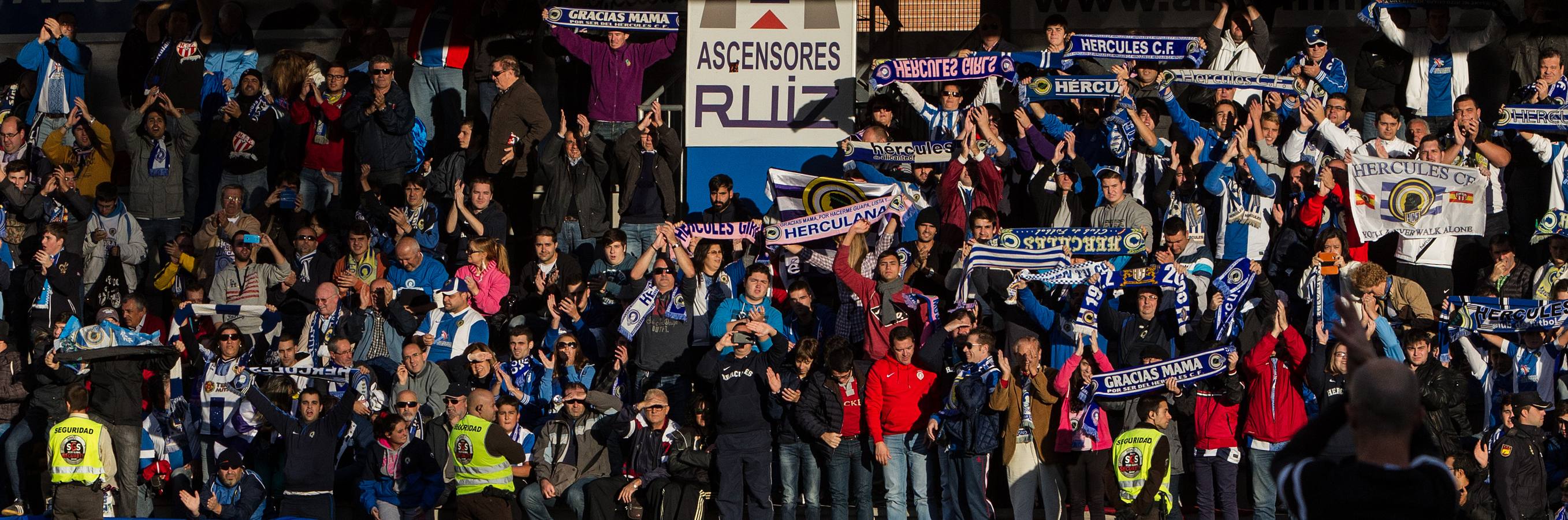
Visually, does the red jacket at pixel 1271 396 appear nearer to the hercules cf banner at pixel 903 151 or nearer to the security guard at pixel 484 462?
the hercules cf banner at pixel 903 151

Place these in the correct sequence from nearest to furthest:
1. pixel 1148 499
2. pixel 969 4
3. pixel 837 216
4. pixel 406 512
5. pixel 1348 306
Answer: pixel 1348 306 < pixel 1148 499 < pixel 406 512 < pixel 837 216 < pixel 969 4

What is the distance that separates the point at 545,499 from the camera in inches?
523

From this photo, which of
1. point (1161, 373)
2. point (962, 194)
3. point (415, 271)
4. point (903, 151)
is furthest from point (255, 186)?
point (1161, 373)

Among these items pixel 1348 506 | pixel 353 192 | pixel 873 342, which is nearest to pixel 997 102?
pixel 873 342

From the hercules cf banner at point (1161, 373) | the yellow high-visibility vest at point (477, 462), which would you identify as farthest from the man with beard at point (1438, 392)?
the yellow high-visibility vest at point (477, 462)

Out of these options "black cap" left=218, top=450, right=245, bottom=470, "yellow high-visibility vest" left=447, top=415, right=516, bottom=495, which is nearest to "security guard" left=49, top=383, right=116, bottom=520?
"black cap" left=218, top=450, right=245, bottom=470

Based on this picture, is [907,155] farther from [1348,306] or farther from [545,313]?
[1348,306]

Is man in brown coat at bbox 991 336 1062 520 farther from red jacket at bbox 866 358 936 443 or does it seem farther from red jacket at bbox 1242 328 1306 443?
red jacket at bbox 1242 328 1306 443

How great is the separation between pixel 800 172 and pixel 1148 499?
4603 millimetres

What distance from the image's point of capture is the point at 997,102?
1548 centimetres

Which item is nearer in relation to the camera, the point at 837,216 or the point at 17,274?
the point at 837,216

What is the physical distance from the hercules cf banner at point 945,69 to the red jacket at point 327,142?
4.70 m

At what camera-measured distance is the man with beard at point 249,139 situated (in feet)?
53.3

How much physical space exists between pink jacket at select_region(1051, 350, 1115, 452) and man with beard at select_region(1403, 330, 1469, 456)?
6.97ft
